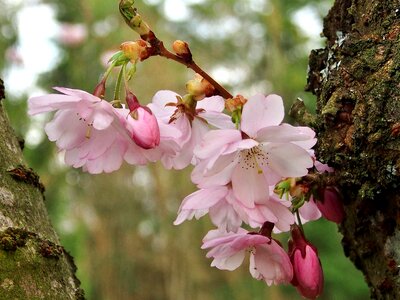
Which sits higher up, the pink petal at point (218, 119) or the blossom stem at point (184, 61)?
the blossom stem at point (184, 61)

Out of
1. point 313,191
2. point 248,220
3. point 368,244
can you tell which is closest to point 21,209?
point 248,220

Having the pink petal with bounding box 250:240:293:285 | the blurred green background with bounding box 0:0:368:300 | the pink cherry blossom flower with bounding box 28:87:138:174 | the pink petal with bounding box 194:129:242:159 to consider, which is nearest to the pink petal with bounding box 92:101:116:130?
the pink cherry blossom flower with bounding box 28:87:138:174

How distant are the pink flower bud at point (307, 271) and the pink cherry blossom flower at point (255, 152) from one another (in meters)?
0.11

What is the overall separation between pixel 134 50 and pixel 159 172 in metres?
3.92

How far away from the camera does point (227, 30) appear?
17.9 ft

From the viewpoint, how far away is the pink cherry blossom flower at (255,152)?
682 mm

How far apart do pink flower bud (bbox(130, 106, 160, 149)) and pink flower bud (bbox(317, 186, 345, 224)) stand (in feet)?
0.91

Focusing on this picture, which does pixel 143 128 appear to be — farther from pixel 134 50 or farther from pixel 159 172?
pixel 159 172

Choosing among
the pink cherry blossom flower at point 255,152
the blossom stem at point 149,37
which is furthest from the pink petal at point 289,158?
the blossom stem at point 149,37

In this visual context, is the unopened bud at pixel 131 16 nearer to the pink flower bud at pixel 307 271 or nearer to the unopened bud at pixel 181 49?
the unopened bud at pixel 181 49

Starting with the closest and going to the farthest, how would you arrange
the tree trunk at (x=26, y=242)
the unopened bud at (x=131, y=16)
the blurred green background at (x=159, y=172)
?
the tree trunk at (x=26, y=242)
the unopened bud at (x=131, y=16)
the blurred green background at (x=159, y=172)

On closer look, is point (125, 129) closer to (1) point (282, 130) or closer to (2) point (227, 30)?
(1) point (282, 130)

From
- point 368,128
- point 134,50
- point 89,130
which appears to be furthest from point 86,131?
point 368,128

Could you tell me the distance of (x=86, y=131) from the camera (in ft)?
2.37
